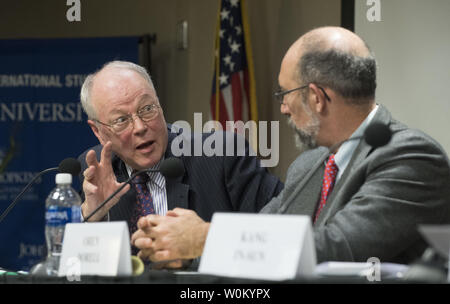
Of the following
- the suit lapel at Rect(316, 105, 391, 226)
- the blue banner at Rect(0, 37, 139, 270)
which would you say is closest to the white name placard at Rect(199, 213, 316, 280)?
the suit lapel at Rect(316, 105, 391, 226)

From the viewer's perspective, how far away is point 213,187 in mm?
2730

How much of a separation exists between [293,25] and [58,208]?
10.0 ft

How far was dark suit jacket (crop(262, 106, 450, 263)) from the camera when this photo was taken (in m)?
1.81

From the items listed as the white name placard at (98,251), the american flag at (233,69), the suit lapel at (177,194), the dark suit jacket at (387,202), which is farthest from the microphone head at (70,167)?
the american flag at (233,69)

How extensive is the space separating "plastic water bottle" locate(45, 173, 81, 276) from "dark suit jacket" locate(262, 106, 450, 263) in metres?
0.66

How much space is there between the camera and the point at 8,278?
1.45 meters

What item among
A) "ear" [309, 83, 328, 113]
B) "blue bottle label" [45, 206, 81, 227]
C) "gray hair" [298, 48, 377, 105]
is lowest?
"blue bottle label" [45, 206, 81, 227]

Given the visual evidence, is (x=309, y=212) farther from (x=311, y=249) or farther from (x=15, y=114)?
(x=15, y=114)

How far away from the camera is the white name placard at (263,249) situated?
1.29 meters

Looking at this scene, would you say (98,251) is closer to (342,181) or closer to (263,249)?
(263,249)

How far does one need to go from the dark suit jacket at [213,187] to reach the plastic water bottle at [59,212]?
42cm

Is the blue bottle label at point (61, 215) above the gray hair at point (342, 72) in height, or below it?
below

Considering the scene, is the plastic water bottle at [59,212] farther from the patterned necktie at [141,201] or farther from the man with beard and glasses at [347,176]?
the patterned necktie at [141,201]

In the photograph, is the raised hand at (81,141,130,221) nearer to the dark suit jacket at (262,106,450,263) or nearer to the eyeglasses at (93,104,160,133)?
the eyeglasses at (93,104,160,133)
